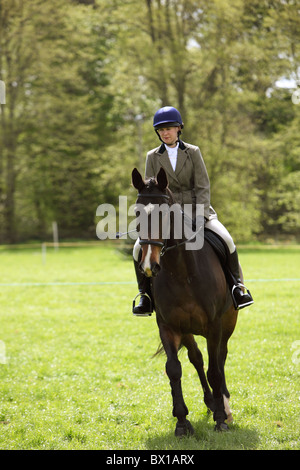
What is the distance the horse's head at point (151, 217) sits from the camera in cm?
399

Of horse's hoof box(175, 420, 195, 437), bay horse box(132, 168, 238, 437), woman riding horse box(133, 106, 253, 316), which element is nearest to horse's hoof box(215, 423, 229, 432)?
bay horse box(132, 168, 238, 437)

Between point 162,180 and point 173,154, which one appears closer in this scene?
point 162,180

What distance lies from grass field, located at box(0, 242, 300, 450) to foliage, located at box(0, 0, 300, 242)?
17624 mm

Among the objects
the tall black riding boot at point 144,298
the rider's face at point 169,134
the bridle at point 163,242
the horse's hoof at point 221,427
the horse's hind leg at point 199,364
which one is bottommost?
the horse's hoof at point 221,427

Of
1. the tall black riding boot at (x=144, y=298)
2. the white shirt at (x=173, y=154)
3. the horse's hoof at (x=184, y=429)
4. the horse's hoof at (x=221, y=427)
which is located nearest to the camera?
the horse's hoof at (x=184, y=429)

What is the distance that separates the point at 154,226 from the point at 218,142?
2633 cm

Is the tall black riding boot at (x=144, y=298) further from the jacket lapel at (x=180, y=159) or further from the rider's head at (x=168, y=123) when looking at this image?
the rider's head at (x=168, y=123)

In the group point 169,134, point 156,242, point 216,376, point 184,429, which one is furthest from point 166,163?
point 184,429

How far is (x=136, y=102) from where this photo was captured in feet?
97.8

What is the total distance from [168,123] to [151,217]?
1.20 m

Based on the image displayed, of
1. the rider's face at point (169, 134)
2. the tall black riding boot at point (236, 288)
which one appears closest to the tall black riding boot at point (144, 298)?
the tall black riding boot at point (236, 288)

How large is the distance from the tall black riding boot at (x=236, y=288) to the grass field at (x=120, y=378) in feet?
3.93

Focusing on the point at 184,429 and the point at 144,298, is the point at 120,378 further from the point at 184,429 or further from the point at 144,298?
the point at 184,429

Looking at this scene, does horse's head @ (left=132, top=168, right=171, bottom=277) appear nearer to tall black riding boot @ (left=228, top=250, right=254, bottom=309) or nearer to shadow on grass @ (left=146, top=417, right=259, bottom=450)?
tall black riding boot @ (left=228, top=250, right=254, bottom=309)
